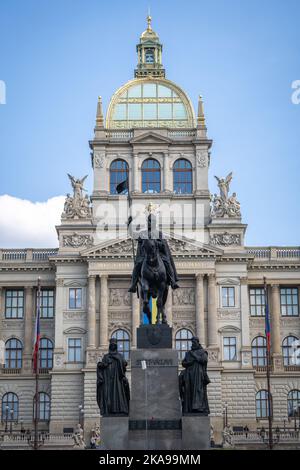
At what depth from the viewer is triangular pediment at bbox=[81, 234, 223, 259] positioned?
75000 millimetres

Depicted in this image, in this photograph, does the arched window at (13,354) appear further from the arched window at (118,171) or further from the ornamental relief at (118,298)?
the arched window at (118,171)

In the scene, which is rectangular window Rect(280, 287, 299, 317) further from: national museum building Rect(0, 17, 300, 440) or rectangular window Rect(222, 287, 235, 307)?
rectangular window Rect(222, 287, 235, 307)

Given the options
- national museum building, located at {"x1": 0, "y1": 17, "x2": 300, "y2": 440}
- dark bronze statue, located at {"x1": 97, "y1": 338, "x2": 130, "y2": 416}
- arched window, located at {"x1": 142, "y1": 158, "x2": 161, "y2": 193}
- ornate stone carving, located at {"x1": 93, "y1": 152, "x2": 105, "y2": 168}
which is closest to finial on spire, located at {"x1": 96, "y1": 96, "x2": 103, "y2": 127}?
national museum building, located at {"x1": 0, "y1": 17, "x2": 300, "y2": 440}

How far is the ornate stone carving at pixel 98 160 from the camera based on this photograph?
81.3 meters

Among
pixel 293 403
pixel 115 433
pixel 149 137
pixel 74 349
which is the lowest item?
pixel 115 433

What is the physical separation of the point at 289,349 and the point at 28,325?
22.3 metres

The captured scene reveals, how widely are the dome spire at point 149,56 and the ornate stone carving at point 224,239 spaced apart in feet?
61.6

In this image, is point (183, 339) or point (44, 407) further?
point (44, 407)

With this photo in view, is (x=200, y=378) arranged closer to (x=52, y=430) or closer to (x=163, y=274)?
(x=163, y=274)

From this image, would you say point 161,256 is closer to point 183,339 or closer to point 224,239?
point 183,339

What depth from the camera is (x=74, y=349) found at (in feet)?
247

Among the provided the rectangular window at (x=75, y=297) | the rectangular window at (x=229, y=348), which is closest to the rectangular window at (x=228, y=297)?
the rectangular window at (x=229, y=348)

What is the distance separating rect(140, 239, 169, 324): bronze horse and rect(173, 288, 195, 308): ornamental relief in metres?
45.7

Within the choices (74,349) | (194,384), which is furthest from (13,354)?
(194,384)
